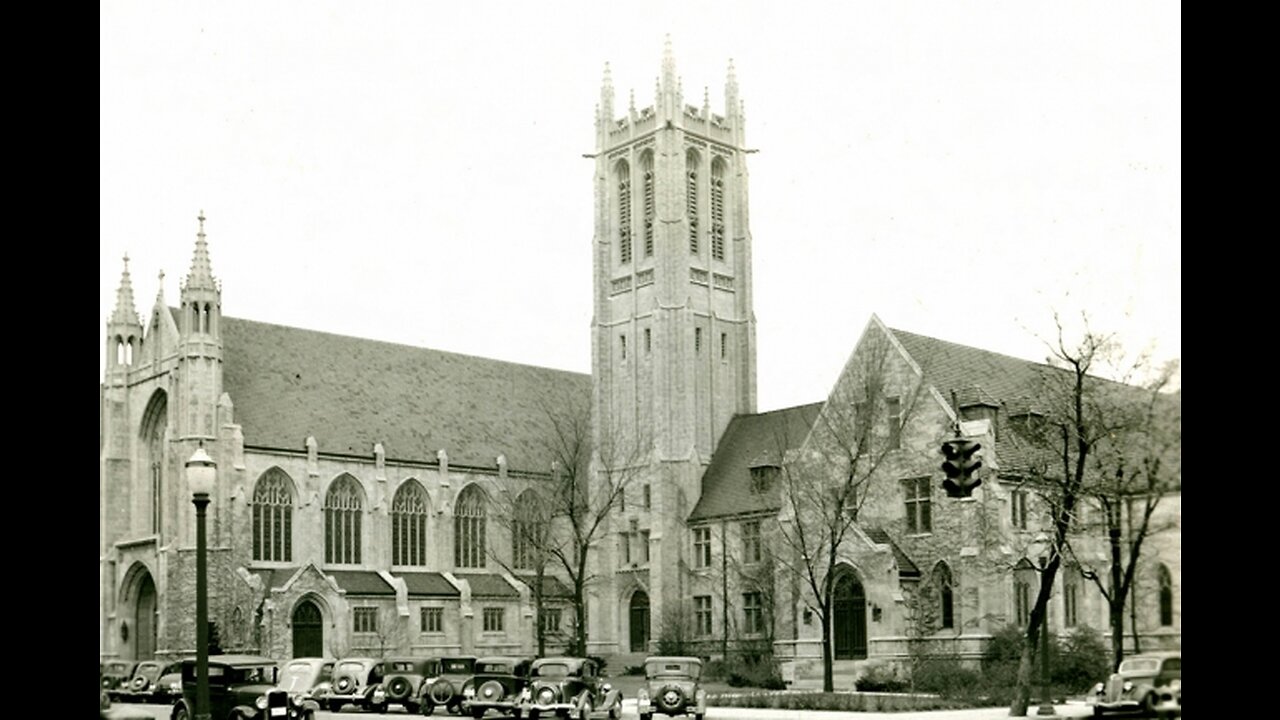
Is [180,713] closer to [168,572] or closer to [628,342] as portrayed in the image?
[168,572]

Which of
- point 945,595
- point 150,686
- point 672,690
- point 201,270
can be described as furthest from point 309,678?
point 201,270

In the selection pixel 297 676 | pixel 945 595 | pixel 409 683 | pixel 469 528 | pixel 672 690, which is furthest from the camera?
pixel 469 528

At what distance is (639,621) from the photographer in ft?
215

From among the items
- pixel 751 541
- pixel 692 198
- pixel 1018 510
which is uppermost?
pixel 692 198

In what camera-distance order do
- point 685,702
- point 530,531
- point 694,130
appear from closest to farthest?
1. point 685,702
2. point 530,531
3. point 694,130

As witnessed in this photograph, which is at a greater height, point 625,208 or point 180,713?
point 625,208

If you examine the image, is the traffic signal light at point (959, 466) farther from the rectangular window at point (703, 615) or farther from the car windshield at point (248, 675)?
the rectangular window at point (703, 615)

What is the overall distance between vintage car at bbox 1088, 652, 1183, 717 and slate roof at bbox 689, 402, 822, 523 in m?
38.7

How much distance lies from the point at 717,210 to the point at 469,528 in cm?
1896

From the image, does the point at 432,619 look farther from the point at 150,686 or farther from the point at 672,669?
the point at 672,669

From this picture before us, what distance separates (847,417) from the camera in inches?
1935

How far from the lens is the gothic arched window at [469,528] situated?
228 ft
